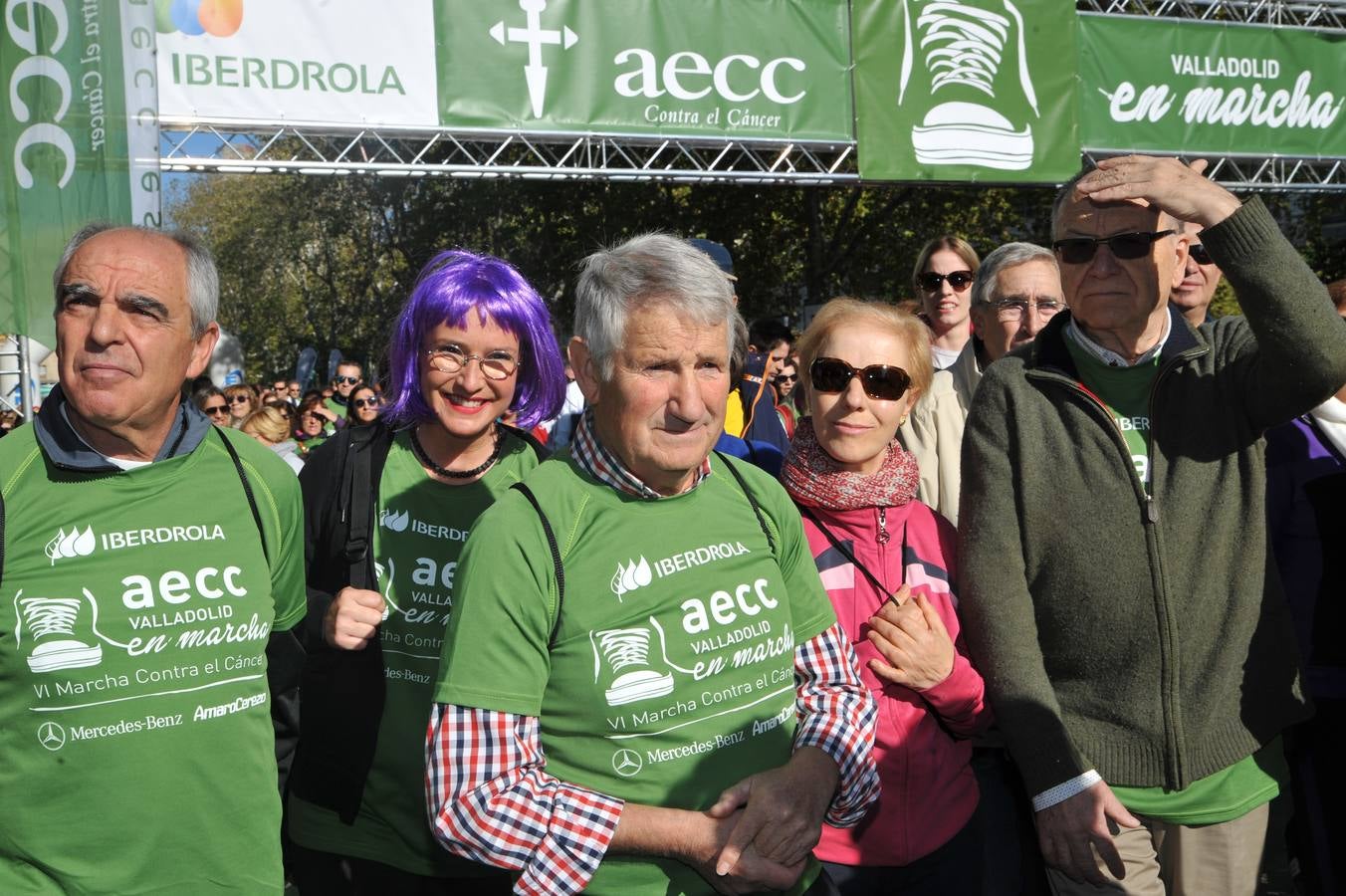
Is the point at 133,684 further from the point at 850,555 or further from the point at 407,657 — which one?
the point at 850,555

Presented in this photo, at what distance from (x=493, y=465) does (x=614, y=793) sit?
3.78 ft

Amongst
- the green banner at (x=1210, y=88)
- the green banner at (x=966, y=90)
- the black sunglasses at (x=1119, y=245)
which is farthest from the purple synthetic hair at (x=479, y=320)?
the green banner at (x=1210, y=88)

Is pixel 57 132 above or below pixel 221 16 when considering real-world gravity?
below

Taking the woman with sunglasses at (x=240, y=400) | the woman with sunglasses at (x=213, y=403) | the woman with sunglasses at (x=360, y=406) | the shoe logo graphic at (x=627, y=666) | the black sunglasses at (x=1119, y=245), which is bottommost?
the shoe logo graphic at (x=627, y=666)

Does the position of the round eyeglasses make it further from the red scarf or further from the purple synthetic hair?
the red scarf

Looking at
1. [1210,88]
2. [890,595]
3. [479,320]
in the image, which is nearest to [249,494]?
[479,320]

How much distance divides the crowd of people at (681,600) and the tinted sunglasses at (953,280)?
1.68m

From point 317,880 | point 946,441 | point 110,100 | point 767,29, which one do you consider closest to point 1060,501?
point 946,441

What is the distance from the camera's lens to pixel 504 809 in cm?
179

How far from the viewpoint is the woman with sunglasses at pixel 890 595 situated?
98.0 inches

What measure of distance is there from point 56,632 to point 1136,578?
213 centimetres

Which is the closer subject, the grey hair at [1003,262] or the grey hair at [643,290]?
the grey hair at [643,290]

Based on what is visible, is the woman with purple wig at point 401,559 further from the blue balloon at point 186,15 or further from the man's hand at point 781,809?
the blue balloon at point 186,15

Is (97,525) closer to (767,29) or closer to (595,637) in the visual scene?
(595,637)
